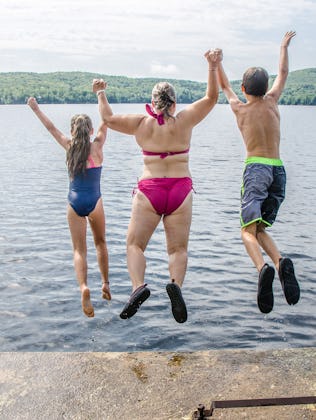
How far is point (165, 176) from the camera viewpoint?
749 cm

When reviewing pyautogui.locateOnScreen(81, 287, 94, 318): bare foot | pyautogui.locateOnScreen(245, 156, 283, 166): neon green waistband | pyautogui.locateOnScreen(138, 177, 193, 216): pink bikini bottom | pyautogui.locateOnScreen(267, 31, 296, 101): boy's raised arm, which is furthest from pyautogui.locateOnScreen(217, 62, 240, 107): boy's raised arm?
pyautogui.locateOnScreen(81, 287, 94, 318): bare foot

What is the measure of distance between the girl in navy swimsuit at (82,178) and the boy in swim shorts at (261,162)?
72.9 inches

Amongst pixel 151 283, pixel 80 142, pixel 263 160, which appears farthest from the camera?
pixel 151 283

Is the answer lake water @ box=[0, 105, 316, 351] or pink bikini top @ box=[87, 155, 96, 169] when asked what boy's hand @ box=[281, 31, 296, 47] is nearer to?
pink bikini top @ box=[87, 155, 96, 169]

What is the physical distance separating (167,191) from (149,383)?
3.09 m

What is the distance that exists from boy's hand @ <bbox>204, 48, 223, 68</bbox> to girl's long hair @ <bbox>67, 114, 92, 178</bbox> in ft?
6.24

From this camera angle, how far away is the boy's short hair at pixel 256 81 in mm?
7633

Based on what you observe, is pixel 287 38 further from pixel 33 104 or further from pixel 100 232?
pixel 100 232

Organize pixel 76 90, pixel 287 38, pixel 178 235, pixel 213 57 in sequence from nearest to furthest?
1. pixel 213 57
2. pixel 178 235
3. pixel 287 38
4. pixel 76 90

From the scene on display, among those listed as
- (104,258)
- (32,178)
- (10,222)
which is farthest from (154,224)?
(32,178)

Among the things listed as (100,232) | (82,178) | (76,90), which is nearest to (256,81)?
(82,178)

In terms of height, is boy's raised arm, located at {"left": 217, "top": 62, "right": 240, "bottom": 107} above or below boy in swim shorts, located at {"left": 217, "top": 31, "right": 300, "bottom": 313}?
above

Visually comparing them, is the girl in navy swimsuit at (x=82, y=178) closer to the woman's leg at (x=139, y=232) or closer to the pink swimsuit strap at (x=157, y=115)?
the pink swimsuit strap at (x=157, y=115)

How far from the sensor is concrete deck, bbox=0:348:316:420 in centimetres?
837
